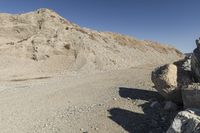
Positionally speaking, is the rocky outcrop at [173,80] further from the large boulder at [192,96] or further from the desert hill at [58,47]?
the desert hill at [58,47]

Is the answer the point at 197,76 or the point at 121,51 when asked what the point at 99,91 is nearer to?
the point at 197,76

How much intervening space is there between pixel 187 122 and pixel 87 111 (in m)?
4.58

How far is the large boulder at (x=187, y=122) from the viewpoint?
6.43 meters

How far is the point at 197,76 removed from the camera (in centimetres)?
956

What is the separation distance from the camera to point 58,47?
103 ft

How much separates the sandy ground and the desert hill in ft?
45.1

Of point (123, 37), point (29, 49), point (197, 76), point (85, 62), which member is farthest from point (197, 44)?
point (123, 37)

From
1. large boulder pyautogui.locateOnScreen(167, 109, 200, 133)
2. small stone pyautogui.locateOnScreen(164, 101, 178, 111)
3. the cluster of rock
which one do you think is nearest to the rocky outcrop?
the cluster of rock

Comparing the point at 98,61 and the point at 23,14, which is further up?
the point at 23,14

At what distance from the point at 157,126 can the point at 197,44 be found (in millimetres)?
2911

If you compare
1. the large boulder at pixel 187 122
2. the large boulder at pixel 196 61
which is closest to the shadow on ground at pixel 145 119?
the large boulder at pixel 196 61

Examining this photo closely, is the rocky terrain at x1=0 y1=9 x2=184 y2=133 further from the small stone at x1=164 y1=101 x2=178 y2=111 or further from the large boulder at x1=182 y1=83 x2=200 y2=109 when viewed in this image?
the large boulder at x1=182 y1=83 x2=200 y2=109

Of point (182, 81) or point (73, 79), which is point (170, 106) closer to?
point (182, 81)

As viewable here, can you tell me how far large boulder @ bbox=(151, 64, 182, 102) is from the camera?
9.83 m
